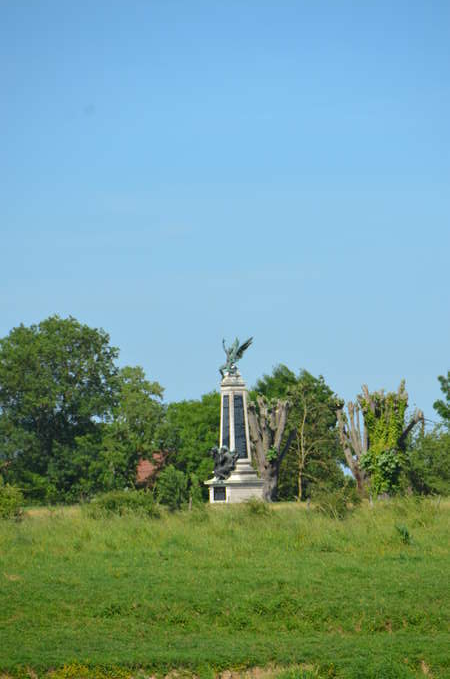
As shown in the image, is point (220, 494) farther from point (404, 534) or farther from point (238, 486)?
point (404, 534)

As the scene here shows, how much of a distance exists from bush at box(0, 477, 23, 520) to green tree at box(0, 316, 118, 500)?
2880 cm

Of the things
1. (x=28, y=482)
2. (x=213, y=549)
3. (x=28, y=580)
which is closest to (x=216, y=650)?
(x=28, y=580)

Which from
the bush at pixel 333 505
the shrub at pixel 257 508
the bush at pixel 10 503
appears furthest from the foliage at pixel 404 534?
the bush at pixel 10 503

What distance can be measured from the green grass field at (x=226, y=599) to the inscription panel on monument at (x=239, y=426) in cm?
2375

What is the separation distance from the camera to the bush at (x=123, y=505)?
29109 millimetres

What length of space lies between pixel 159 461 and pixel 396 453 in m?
21.9

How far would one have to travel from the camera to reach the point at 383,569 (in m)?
20.3

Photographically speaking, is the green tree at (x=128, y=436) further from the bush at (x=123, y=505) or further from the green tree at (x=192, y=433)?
the bush at (x=123, y=505)

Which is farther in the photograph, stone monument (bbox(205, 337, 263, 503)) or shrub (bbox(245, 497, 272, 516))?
stone monument (bbox(205, 337, 263, 503))

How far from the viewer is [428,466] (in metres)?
58.2

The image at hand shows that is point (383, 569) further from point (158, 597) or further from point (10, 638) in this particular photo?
point (10, 638)

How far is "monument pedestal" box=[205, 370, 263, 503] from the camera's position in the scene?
164 ft

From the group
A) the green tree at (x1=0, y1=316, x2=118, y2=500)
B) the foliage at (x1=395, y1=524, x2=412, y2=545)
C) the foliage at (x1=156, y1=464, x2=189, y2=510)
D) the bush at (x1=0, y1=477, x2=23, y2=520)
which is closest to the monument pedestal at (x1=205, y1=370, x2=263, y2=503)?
the foliage at (x1=156, y1=464, x2=189, y2=510)

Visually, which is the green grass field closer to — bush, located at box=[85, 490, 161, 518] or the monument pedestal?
bush, located at box=[85, 490, 161, 518]
